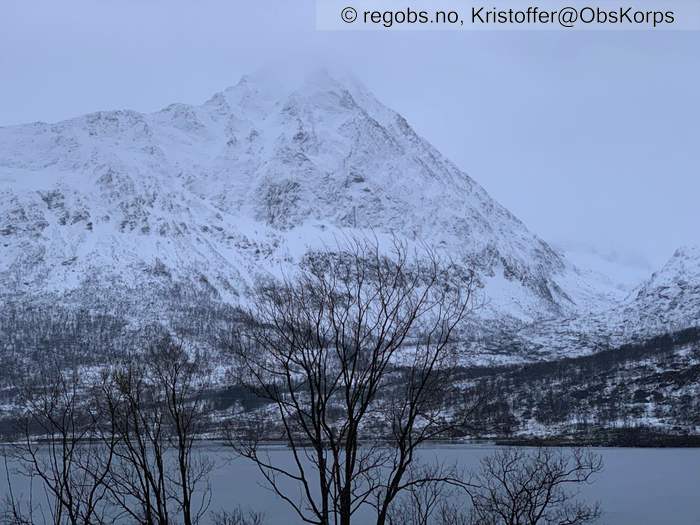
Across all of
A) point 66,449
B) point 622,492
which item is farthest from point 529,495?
point 622,492

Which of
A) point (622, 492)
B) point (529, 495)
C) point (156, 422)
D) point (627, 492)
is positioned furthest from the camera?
point (627, 492)

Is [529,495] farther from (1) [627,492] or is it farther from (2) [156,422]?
(1) [627,492]

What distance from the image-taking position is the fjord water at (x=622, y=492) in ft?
195

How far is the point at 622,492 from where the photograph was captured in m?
73.3

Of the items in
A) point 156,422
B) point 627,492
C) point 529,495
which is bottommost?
point 627,492

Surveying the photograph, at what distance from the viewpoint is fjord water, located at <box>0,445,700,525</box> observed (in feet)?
195

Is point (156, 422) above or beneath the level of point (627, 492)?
above

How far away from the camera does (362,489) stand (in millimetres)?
63844

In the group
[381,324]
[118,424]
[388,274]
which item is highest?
[388,274]

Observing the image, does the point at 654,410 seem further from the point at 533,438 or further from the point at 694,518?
the point at 694,518

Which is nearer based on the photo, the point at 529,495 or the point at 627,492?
the point at 529,495

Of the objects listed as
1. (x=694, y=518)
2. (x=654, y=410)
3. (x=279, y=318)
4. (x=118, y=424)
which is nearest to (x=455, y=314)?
(x=279, y=318)

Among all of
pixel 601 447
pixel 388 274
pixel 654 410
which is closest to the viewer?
pixel 388 274

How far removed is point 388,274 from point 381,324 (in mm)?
1011
